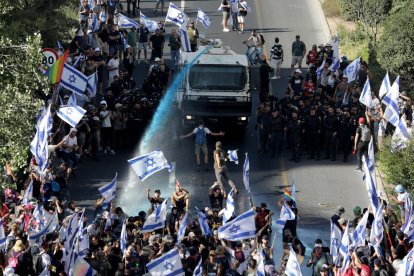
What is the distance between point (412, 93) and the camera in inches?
1586

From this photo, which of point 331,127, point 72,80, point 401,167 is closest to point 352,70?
point 331,127

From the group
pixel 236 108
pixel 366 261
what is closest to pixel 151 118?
pixel 236 108

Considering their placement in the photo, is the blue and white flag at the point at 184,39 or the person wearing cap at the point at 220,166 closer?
the person wearing cap at the point at 220,166

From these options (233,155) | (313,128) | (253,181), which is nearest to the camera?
(233,155)

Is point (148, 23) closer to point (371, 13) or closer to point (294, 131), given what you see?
point (371, 13)

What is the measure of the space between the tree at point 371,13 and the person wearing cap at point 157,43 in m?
7.43

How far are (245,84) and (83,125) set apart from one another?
5.13 m

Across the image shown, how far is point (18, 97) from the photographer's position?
25938mm

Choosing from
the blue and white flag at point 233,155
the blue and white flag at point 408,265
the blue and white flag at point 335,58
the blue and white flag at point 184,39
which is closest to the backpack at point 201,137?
the blue and white flag at point 233,155

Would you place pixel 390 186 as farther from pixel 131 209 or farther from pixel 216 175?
pixel 131 209

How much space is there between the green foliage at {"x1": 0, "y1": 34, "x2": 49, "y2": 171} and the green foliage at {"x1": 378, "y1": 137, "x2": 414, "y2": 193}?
10331mm

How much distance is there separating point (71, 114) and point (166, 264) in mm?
7476

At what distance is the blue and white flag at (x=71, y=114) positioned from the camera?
30891 millimetres

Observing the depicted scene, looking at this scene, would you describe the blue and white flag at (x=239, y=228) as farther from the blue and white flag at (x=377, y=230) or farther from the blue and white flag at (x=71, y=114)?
the blue and white flag at (x=71, y=114)
